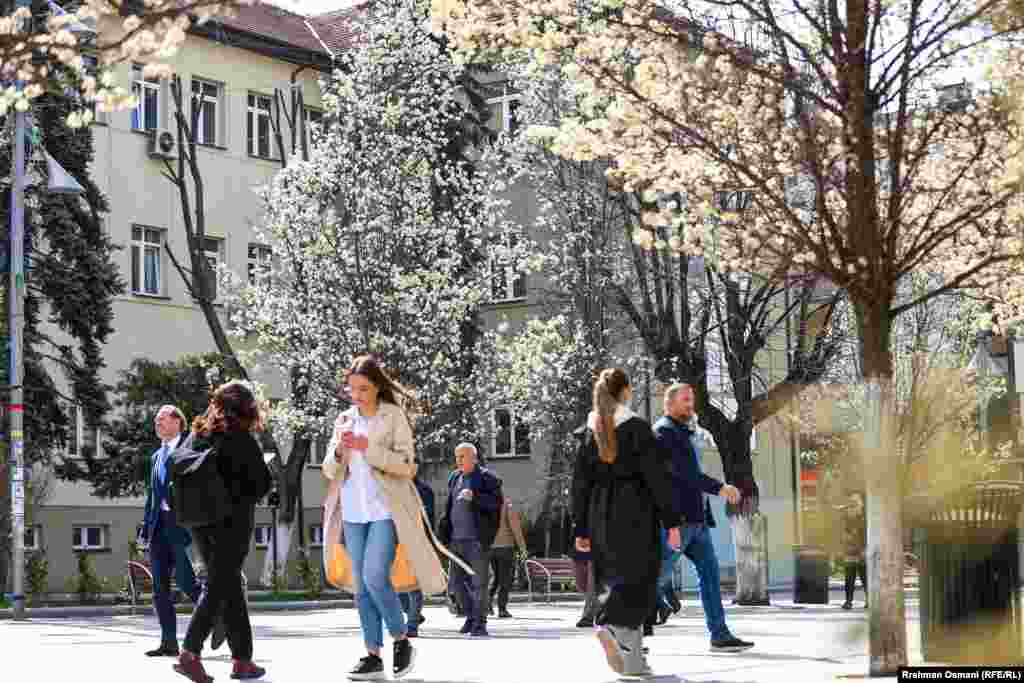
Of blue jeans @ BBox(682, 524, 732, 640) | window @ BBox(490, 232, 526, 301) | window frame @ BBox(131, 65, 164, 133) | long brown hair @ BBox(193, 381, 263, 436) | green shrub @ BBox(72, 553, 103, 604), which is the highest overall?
window frame @ BBox(131, 65, 164, 133)

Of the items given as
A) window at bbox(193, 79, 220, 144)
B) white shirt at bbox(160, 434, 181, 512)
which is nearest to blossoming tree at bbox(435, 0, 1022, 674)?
white shirt at bbox(160, 434, 181, 512)

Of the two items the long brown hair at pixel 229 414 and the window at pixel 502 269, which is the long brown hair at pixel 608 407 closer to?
the long brown hair at pixel 229 414

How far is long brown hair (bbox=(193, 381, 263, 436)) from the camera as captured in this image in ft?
38.5

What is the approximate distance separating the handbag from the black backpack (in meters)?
0.87

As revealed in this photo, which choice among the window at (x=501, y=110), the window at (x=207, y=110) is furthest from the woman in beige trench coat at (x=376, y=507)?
the window at (x=207, y=110)

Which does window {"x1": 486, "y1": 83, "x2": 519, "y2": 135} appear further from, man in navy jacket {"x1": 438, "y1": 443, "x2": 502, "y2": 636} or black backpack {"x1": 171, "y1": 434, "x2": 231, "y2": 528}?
black backpack {"x1": 171, "y1": 434, "x2": 231, "y2": 528}

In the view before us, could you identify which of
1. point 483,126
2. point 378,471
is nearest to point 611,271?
point 483,126

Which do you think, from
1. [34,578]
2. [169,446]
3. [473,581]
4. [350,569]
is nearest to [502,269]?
[34,578]

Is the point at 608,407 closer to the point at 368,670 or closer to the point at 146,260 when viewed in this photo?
the point at 368,670

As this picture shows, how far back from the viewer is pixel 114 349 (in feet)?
144

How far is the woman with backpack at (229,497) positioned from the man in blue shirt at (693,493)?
3.58 meters

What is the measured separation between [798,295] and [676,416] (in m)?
16.0

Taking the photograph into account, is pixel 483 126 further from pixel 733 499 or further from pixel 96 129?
pixel 733 499

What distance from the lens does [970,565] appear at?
448 inches
